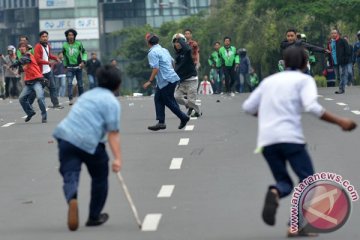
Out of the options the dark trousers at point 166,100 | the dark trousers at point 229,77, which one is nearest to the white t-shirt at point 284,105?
the dark trousers at point 166,100

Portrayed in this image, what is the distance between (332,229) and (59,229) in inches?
97.8

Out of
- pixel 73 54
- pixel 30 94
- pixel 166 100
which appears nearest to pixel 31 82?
pixel 30 94

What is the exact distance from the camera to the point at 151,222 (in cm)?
1202

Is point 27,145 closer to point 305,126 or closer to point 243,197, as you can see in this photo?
point 305,126

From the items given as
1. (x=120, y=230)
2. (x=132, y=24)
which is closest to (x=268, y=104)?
(x=120, y=230)

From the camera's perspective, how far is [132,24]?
183 metres

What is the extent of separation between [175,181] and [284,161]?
4.58m

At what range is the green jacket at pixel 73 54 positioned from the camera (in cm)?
3047

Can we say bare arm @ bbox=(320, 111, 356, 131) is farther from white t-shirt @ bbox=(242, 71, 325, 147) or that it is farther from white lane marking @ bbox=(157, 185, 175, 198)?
white lane marking @ bbox=(157, 185, 175, 198)

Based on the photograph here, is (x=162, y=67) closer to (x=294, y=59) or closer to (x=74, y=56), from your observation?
(x=74, y=56)

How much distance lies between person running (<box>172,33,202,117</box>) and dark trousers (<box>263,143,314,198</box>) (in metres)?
12.5

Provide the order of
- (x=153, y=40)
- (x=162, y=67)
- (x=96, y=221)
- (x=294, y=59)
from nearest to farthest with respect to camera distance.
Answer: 1. (x=294, y=59)
2. (x=96, y=221)
3. (x=153, y=40)
4. (x=162, y=67)

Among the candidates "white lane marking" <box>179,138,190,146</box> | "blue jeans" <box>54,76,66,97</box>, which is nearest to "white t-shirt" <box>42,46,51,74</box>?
"white lane marking" <box>179,138,190,146</box>

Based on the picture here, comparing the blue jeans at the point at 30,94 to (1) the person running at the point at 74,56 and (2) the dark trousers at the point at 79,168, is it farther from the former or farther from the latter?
(2) the dark trousers at the point at 79,168
